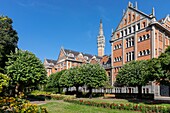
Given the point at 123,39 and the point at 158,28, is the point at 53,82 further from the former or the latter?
the point at 158,28

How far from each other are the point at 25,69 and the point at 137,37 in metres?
31.8

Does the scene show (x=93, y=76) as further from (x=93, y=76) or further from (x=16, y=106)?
(x=16, y=106)

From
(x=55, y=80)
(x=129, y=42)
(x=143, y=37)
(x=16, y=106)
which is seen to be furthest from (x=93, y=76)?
(x=16, y=106)

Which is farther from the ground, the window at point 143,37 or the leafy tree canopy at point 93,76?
the window at point 143,37

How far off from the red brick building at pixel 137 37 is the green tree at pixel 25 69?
27042mm

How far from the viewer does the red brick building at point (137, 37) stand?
45.5 m

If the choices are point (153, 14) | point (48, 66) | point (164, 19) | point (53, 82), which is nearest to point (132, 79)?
point (153, 14)

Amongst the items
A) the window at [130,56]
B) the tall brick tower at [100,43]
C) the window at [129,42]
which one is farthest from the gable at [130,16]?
the tall brick tower at [100,43]

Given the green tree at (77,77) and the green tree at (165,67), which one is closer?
the green tree at (165,67)

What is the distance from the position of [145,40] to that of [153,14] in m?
6.32

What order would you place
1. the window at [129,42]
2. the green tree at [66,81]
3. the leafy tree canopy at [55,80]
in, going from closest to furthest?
1. the green tree at [66,81]
2. the window at [129,42]
3. the leafy tree canopy at [55,80]

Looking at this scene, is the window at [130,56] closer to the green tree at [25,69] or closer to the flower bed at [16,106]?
the green tree at [25,69]

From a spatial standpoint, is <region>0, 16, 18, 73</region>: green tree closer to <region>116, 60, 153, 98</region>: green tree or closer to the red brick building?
<region>116, 60, 153, 98</region>: green tree

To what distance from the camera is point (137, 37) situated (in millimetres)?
49594
